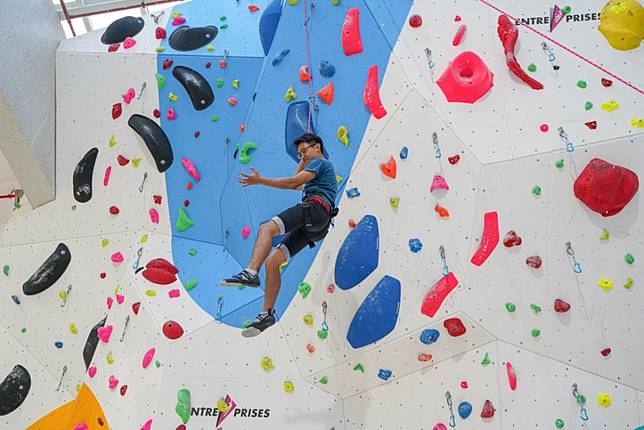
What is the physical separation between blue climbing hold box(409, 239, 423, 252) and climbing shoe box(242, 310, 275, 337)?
1.08 metres

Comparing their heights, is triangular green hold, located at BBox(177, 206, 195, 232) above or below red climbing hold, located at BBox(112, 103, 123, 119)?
below

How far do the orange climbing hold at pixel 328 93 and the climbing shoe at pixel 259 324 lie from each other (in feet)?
5.50

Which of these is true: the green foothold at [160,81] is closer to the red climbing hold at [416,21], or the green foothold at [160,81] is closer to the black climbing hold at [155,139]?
the black climbing hold at [155,139]

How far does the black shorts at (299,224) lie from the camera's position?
4.03m

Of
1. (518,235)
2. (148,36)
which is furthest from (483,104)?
(148,36)

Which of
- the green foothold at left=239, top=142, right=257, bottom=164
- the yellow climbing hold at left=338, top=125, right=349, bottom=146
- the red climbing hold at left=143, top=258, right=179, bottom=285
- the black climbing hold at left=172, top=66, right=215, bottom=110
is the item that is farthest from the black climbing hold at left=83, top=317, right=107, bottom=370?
the yellow climbing hold at left=338, top=125, right=349, bottom=146

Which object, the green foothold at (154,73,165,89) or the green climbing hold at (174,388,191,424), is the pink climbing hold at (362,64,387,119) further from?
the green climbing hold at (174,388,191,424)

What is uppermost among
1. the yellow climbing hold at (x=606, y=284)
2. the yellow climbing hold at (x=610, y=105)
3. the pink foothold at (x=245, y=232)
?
the yellow climbing hold at (x=610, y=105)

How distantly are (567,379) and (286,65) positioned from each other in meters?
2.89

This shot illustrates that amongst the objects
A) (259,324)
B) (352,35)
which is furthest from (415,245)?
(352,35)

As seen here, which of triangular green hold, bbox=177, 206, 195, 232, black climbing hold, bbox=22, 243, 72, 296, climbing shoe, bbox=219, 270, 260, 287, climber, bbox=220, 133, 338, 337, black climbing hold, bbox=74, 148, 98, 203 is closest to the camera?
climbing shoe, bbox=219, 270, 260, 287

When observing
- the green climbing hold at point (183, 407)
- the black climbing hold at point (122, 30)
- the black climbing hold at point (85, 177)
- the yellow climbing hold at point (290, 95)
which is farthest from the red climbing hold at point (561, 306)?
the black climbing hold at point (122, 30)

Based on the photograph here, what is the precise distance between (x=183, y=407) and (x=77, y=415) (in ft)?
3.89

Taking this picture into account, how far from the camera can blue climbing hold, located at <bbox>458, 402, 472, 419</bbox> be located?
430 centimetres
